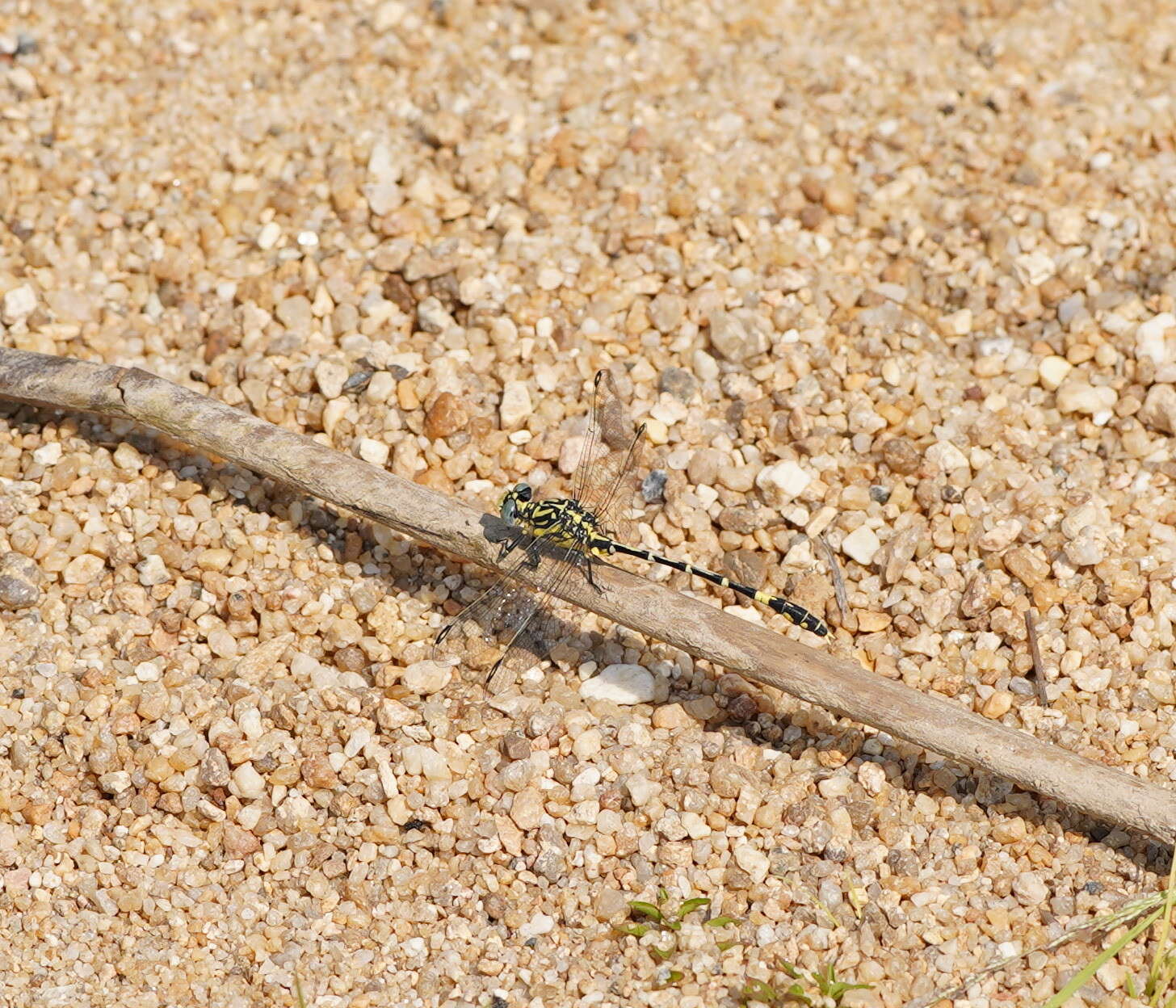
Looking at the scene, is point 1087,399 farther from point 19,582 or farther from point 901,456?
point 19,582

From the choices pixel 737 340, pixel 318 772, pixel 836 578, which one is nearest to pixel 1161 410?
pixel 836 578

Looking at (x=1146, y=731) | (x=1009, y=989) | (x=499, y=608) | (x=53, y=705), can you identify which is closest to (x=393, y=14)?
(x=499, y=608)

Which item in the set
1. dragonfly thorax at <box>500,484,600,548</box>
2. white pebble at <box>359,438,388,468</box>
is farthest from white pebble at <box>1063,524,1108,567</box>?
white pebble at <box>359,438,388,468</box>

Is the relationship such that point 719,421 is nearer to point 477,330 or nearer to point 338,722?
point 477,330

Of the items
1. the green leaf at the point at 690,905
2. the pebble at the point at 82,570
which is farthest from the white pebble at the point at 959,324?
the pebble at the point at 82,570

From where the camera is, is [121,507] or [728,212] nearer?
[121,507]

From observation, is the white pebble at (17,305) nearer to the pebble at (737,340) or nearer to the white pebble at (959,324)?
the pebble at (737,340)

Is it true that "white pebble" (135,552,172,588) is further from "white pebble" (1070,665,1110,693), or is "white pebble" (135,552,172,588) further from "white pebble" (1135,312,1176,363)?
"white pebble" (1135,312,1176,363)
